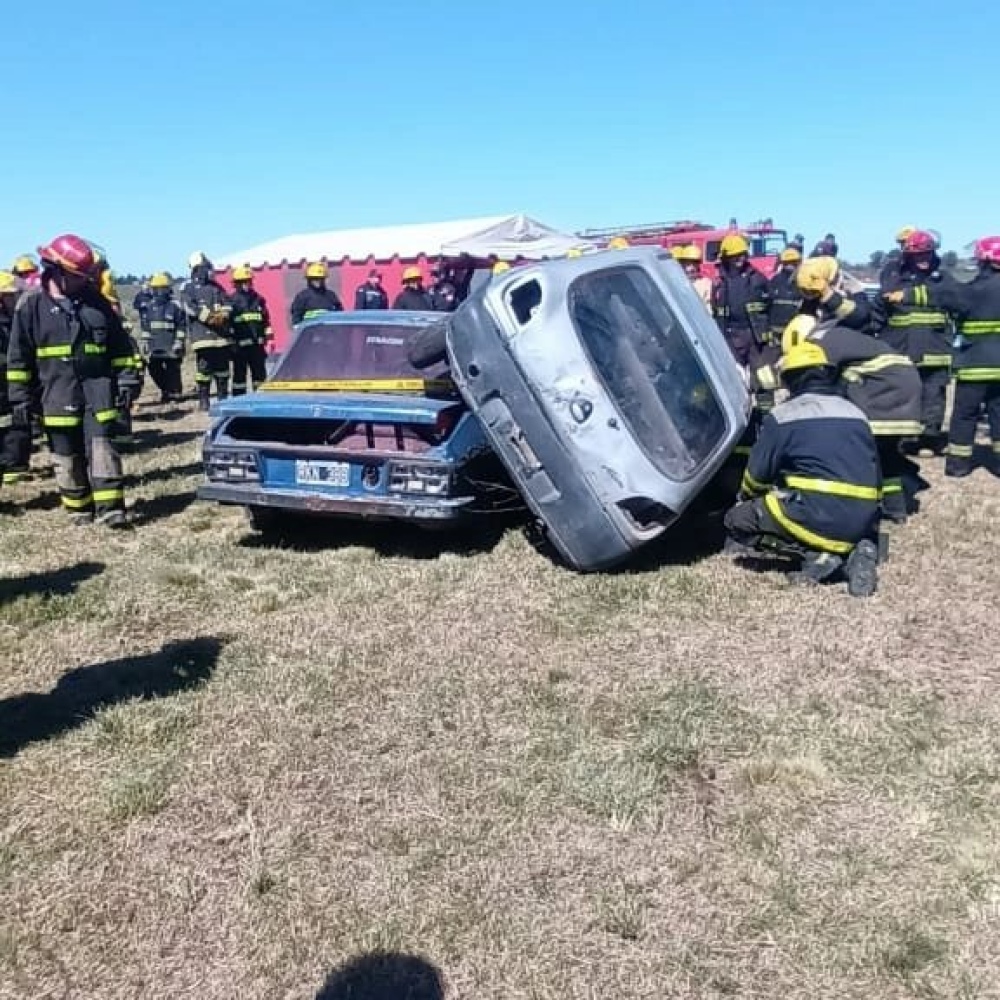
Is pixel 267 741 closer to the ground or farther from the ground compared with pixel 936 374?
closer to the ground

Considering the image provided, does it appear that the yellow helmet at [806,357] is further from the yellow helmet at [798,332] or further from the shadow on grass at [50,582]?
the shadow on grass at [50,582]

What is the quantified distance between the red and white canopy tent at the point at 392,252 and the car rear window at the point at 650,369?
1501 centimetres

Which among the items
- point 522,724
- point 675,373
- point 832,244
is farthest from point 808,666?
point 832,244

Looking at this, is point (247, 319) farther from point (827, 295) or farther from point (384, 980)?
point (384, 980)

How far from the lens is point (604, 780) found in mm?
3438

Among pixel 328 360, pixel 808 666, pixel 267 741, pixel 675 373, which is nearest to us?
pixel 267 741

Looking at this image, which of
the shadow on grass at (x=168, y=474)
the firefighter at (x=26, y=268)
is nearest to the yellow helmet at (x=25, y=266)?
the firefighter at (x=26, y=268)

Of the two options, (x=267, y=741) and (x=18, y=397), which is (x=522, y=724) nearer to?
(x=267, y=741)

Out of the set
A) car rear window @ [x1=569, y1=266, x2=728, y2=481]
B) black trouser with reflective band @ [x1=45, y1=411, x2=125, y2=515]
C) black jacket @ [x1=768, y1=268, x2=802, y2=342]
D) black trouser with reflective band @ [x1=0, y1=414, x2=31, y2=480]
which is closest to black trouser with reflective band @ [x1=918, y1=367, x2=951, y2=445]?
black jacket @ [x1=768, y1=268, x2=802, y2=342]

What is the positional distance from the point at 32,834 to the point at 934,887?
9.04 feet

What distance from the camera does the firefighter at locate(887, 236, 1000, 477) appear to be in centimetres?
779

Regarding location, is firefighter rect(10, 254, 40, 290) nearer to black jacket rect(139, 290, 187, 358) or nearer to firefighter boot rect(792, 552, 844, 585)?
black jacket rect(139, 290, 187, 358)

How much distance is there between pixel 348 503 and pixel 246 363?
783 cm

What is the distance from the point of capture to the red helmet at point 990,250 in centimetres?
775
